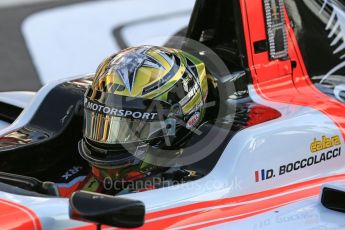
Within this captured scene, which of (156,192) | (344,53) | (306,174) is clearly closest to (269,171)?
(306,174)

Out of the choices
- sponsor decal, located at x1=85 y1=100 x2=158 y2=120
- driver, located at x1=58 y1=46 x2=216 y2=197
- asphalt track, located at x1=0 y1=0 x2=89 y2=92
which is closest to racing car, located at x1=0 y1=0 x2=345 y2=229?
driver, located at x1=58 y1=46 x2=216 y2=197

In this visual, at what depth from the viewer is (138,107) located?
2.36m

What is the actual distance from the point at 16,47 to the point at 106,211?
379 centimetres

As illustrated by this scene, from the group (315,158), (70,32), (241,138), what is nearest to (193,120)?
(241,138)

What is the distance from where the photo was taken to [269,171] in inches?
98.0

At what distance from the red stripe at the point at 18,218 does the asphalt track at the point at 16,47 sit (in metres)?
2.88

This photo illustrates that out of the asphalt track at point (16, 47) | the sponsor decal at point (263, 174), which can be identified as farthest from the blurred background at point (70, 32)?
the sponsor decal at point (263, 174)

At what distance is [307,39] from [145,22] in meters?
2.74

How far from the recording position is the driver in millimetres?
2359

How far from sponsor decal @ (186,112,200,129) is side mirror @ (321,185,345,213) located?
1.61ft

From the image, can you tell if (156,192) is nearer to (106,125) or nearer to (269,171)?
(106,125)

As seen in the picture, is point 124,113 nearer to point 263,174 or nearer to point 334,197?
point 263,174

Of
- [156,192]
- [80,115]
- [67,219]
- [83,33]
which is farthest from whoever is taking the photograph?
[83,33]

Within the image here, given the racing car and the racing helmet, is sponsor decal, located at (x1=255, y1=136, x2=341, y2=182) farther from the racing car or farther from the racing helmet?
the racing helmet
